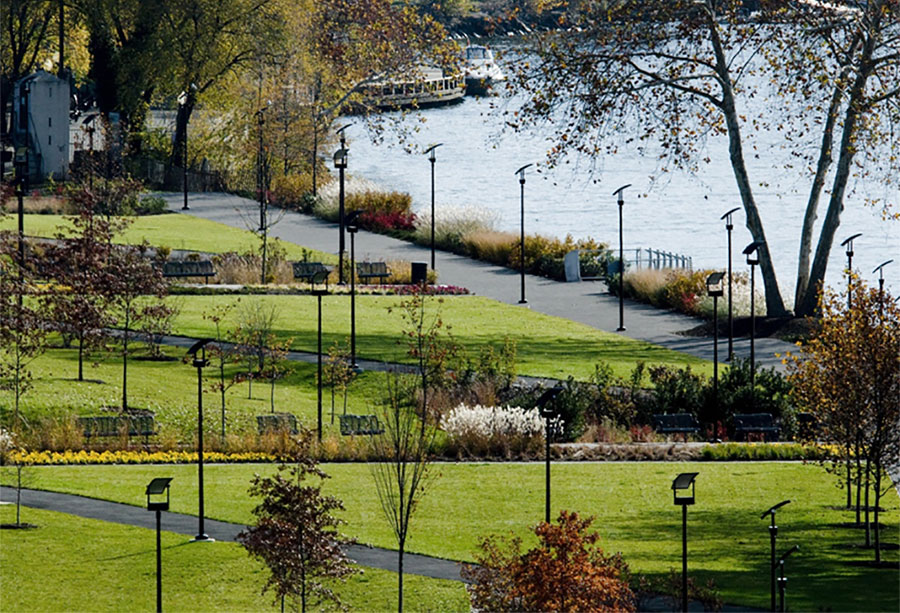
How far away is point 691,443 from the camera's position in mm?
29156

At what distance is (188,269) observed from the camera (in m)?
44.8

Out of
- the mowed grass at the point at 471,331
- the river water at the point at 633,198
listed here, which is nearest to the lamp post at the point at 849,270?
the mowed grass at the point at 471,331

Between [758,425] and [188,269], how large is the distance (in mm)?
20045

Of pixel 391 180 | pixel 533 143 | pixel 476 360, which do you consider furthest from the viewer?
pixel 533 143

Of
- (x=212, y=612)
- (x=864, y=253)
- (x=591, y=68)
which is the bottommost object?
(x=212, y=612)

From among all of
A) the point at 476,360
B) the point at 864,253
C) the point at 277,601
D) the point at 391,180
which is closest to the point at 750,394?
the point at 476,360

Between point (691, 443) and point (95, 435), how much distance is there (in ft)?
35.0

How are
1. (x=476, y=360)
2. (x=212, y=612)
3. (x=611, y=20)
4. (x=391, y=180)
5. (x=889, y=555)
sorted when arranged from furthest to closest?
(x=391, y=180) < (x=611, y=20) < (x=476, y=360) < (x=889, y=555) < (x=212, y=612)

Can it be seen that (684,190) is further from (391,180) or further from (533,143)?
(533,143)

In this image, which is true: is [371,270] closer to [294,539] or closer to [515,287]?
[515,287]

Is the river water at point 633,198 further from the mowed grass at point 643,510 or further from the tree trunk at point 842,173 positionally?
the mowed grass at point 643,510

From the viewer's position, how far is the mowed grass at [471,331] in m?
35.8

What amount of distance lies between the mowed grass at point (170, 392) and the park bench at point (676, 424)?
536cm

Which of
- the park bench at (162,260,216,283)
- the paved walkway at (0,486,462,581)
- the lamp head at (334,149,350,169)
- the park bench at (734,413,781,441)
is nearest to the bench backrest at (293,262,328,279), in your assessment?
the park bench at (162,260,216,283)
